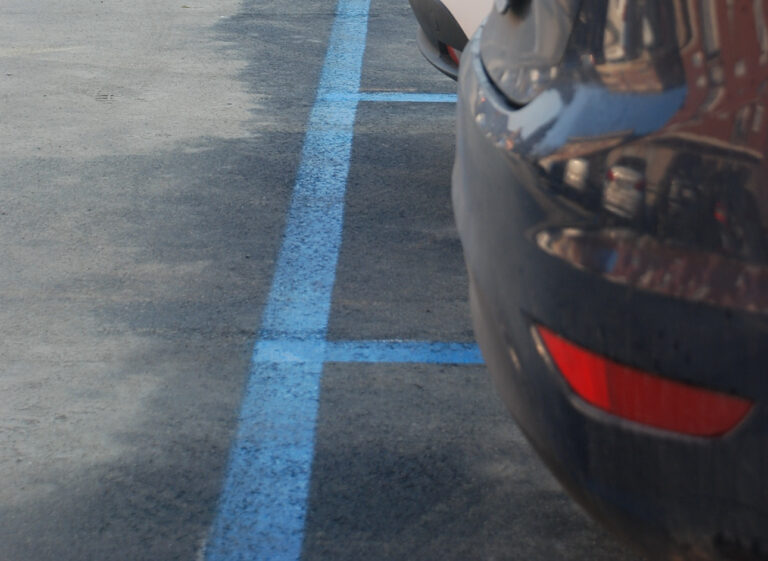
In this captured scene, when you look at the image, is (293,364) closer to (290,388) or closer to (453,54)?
(290,388)

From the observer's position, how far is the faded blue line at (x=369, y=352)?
3.38 meters

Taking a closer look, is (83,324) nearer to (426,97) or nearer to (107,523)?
(107,523)

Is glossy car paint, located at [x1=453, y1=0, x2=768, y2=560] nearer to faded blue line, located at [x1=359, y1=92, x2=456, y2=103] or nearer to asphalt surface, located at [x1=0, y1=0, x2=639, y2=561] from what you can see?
asphalt surface, located at [x1=0, y1=0, x2=639, y2=561]

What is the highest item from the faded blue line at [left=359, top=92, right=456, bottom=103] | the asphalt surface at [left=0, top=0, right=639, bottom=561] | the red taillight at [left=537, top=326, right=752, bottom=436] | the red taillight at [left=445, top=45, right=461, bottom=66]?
the red taillight at [left=537, top=326, right=752, bottom=436]

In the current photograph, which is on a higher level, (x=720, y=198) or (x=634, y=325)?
(x=720, y=198)

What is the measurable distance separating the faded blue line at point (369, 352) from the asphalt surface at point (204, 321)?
0.05 metres

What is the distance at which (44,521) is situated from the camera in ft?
8.69

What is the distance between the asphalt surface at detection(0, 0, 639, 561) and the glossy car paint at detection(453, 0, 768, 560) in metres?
0.83

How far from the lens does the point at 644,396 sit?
1667mm

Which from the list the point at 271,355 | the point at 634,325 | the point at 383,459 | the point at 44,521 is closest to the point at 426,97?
the point at 271,355

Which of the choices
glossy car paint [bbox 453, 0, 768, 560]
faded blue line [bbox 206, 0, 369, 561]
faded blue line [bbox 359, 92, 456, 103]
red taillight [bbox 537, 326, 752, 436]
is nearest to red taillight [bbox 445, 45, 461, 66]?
faded blue line [bbox 206, 0, 369, 561]

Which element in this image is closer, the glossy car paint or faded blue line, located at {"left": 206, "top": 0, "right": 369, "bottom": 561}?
the glossy car paint

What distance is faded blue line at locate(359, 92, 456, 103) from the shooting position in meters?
5.93

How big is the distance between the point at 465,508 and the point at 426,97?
3.63m
